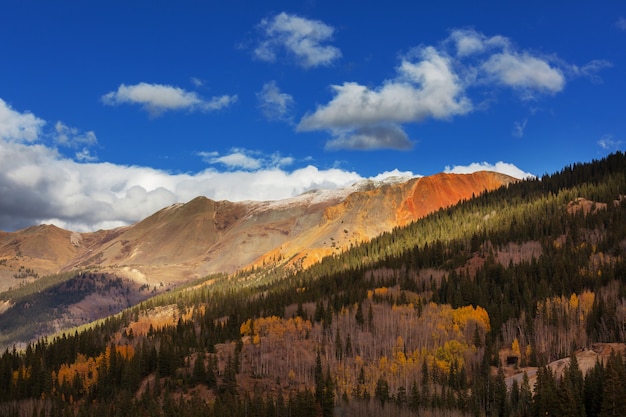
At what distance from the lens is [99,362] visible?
587ft

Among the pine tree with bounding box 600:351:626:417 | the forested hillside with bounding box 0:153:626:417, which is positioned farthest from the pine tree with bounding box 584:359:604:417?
the pine tree with bounding box 600:351:626:417

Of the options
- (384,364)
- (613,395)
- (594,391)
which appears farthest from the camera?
(384,364)

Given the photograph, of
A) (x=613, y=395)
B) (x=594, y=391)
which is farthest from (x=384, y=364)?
(x=613, y=395)

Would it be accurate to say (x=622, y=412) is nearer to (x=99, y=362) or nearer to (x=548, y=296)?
(x=548, y=296)

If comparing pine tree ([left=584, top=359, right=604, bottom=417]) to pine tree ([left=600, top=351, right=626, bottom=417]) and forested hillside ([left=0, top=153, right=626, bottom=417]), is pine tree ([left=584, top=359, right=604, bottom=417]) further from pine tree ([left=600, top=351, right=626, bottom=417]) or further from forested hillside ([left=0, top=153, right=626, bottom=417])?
pine tree ([left=600, top=351, right=626, bottom=417])

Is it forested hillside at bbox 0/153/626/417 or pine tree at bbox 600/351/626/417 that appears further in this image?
forested hillside at bbox 0/153/626/417

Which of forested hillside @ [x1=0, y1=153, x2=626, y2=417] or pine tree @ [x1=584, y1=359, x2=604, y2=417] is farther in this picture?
forested hillside @ [x1=0, y1=153, x2=626, y2=417]

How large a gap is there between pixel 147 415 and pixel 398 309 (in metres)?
95.3

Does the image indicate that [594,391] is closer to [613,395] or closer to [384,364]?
[613,395]

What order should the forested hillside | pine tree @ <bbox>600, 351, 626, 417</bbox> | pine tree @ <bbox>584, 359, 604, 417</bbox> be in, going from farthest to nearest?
the forested hillside, pine tree @ <bbox>584, 359, 604, 417</bbox>, pine tree @ <bbox>600, 351, 626, 417</bbox>

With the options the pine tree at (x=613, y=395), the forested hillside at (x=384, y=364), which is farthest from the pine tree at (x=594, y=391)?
the pine tree at (x=613, y=395)

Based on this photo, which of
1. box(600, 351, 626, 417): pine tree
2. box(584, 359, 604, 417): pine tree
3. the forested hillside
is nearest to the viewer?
box(600, 351, 626, 417): pine tree

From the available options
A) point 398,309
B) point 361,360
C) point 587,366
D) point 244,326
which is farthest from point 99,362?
point 587,366

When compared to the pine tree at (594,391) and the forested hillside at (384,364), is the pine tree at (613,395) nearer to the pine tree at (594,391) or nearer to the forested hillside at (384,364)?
the forested hillside at (384,364)
